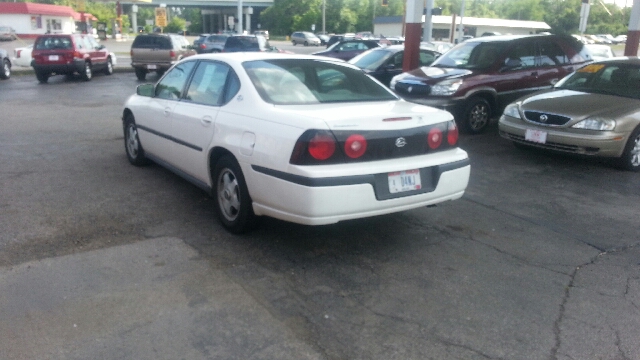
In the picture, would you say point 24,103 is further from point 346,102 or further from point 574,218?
point 574,218

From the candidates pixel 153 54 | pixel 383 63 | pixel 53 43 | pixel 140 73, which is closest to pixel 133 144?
pixel 383 63

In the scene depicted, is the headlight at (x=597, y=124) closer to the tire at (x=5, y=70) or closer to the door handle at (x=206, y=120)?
the door handle at (x=206, y=120)

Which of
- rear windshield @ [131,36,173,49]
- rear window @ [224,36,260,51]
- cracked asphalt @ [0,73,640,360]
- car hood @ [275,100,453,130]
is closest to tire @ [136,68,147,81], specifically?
rear windshield @ [131,36,173,49]

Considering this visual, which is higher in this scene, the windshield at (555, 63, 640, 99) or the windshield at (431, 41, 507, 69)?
the windshield at (431, 41, 507, 69)

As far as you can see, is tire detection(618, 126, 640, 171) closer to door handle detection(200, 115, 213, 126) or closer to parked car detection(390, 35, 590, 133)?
parked car detection(390, 35, 590, 133)

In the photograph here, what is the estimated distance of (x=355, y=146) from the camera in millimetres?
4402

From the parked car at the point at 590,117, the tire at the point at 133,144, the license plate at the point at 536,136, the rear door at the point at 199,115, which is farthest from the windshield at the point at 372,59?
the rear door at the point at 199,115

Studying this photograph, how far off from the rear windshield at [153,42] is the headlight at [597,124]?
16239 mm

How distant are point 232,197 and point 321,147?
1144mm

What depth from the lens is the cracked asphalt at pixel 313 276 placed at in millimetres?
3459

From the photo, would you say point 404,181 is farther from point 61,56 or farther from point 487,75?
point 61,56

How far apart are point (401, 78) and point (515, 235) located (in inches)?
231

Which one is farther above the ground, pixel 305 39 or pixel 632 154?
pixel 305 39

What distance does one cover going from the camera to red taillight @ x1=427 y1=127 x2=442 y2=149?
15.8 feet
